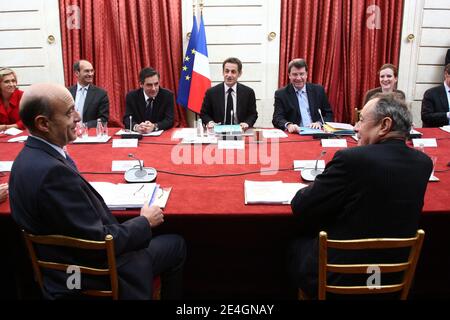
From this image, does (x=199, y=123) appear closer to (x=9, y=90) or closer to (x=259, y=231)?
(x=259, y=231)

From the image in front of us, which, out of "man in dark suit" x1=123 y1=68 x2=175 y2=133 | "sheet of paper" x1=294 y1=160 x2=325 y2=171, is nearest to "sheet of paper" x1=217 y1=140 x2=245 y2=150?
"sheet of paper" x1=294 y1=160 x2=325 y2=171

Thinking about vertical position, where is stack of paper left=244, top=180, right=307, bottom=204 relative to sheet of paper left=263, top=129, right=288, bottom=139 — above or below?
below

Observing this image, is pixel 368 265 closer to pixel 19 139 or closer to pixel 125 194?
pixel 125 194

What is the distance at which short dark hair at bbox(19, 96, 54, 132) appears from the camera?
A: 1.58m

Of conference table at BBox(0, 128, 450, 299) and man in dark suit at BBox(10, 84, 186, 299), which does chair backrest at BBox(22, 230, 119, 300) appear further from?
conference table at BBox(0, 128, 450, 299)

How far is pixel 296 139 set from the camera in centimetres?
326

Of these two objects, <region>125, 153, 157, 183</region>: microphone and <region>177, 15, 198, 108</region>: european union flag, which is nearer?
<region>125, 153, 157, 183</region>: microphone

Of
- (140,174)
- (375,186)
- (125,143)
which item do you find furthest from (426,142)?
(125,143)

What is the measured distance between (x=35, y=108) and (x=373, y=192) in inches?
51.6

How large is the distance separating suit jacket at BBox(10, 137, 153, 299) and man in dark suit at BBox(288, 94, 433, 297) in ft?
2.32

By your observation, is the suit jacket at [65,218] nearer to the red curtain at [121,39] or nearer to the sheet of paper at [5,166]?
the sheet of paper at [5,166]

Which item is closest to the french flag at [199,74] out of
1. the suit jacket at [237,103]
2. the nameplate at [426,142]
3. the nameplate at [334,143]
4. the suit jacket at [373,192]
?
the suit jacket at [237,103]

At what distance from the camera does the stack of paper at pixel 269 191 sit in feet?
6.35
